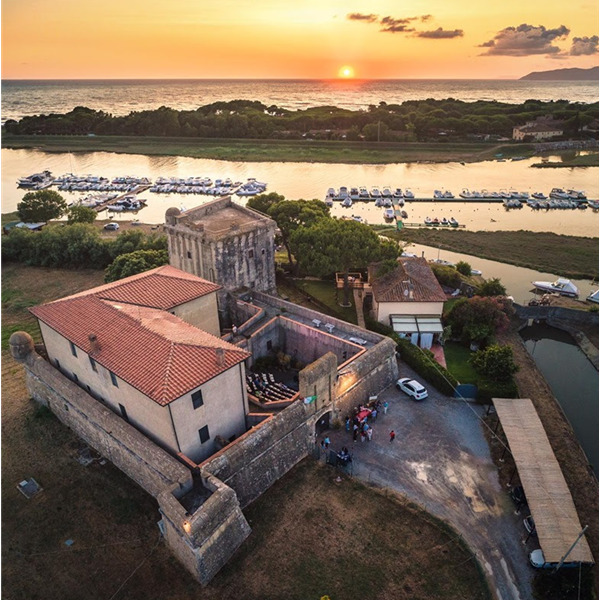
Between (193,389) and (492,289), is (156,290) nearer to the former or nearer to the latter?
(193,389)

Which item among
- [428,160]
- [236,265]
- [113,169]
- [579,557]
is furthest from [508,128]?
[579,557]

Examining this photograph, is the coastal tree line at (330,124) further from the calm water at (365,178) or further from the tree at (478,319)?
the tree at (478,319)

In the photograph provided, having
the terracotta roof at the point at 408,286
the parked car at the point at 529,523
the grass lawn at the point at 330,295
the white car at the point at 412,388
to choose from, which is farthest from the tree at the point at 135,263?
the parked car at the point at 529,523

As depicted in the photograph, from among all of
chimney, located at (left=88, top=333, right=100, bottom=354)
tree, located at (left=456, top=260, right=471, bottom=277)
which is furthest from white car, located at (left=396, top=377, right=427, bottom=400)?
tree, located at (left=456, top=260, right=471, bottom=277)

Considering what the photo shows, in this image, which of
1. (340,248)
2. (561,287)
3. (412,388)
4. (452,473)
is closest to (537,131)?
(561,287)

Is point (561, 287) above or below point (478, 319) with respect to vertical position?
below

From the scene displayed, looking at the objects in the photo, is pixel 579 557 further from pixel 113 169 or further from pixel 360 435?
pixel 113 169
